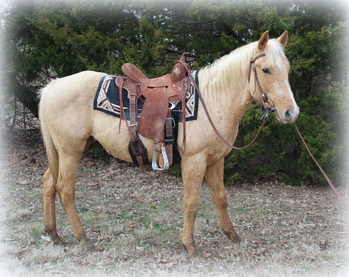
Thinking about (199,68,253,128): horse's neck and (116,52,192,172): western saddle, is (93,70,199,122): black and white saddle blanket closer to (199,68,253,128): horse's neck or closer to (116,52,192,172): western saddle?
(116,52,192,172): western saddle

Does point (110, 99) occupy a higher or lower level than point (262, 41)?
lower

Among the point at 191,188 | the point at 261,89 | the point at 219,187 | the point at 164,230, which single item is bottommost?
the point at 164,230

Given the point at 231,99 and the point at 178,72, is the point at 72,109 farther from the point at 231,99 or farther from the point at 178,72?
the point at 231,99

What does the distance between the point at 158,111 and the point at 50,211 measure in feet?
6.19

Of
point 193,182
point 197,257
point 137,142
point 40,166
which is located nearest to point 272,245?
point 197,257

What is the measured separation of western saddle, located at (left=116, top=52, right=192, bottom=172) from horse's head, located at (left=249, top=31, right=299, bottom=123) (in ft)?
2.49

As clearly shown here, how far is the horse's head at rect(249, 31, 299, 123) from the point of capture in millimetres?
2848

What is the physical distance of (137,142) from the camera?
3480 millimetres

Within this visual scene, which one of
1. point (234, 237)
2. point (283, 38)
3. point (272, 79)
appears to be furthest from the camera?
point (234, 237)

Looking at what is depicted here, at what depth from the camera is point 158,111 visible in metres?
3.36

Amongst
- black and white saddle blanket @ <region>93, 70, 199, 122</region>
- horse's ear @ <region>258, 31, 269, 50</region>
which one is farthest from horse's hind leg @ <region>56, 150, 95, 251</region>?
horse's ear @ <region>258, 31, 269, 50</region>

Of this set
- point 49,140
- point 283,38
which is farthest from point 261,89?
point 49,140

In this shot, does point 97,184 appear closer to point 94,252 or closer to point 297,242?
point 94,252

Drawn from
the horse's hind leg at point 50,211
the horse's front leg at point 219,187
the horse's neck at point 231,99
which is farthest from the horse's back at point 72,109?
the horse's front leg at point 219,187
